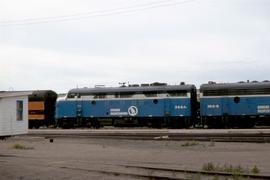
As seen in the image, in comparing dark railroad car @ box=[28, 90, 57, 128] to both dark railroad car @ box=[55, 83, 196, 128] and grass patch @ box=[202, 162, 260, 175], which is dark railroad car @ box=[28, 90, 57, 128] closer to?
dark railroad car @ box=[55, 83, 196, 128]

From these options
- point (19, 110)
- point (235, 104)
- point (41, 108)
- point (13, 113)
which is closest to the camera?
point (13, 113)

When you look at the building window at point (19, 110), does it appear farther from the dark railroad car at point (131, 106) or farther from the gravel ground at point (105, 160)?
the dark railroad car at point (131, 106)

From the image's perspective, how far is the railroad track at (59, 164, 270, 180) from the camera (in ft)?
39.4

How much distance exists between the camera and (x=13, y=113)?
89.8ft

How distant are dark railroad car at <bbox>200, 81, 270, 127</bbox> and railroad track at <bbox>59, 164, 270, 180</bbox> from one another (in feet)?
80.0

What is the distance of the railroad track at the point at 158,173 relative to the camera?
12023 mm

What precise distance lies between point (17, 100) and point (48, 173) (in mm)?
14401

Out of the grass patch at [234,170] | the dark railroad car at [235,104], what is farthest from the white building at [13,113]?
the dark railroad car at [235,104]

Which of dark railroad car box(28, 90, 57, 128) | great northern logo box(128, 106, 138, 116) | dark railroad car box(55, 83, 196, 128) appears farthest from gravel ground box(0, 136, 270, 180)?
dark railroad car box(28, 90, 57, 128)

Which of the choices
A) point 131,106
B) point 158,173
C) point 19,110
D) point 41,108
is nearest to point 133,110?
point 131,106

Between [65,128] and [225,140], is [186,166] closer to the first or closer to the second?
[225,140]

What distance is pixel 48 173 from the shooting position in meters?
14.1

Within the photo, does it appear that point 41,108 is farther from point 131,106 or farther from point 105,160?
point 105,160

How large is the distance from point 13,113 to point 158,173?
15836 mm
